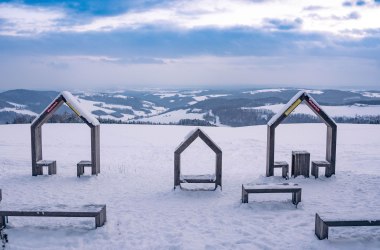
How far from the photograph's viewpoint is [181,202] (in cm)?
980

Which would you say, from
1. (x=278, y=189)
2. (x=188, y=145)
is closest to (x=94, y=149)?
(x=188, y=145)

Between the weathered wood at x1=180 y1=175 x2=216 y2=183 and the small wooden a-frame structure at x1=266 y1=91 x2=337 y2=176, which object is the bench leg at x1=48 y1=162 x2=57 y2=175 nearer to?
the weathered wood at x1=180 y1=175 x2=216 y2=183

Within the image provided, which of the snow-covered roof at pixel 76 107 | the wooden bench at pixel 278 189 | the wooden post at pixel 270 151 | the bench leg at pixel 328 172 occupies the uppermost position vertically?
the snow-covered roof at pixel 76 107

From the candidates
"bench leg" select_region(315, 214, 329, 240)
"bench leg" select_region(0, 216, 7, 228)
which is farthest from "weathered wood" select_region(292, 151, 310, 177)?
"bench leg" select_region(0, 216, 7, 228)

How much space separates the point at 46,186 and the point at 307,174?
30.3 ft

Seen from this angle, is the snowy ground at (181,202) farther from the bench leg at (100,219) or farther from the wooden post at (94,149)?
the wooden post at (94,149)

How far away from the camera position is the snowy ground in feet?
23.2

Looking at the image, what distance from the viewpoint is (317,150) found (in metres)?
19.7

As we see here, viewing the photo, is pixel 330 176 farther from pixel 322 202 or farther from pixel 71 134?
pixel 71 134

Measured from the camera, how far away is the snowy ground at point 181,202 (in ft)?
23.2

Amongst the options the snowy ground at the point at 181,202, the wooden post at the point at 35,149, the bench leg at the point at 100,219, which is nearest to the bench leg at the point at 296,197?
the snowy ground at the point at 181,202

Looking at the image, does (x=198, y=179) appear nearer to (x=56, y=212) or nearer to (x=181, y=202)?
(x=181, y=202)

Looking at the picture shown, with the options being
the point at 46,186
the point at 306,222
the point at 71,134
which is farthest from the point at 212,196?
the point at 71,134

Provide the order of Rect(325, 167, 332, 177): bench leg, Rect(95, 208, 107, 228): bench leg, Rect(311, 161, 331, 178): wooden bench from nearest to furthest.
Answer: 1. Rect(95, 208, 107, 228): bench leg
2. Rect(311, 161, 331, 178): wooden bench
3. Rect(325, 167, 332, 177): bench leg
